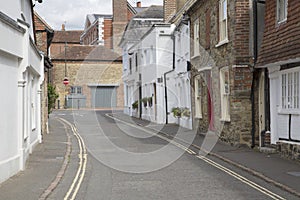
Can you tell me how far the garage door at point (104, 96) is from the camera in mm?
60594

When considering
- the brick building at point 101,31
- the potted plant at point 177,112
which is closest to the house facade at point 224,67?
the potted plant at point 177,112

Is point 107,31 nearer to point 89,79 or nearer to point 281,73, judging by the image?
point 89,79

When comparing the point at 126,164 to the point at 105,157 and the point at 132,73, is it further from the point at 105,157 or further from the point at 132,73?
the point at 132,73

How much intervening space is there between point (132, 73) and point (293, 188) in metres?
34.7

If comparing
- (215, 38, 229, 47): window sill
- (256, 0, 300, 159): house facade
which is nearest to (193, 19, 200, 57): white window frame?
(215, 38, 229, 47): window sill

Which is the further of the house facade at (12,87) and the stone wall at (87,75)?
the stone wall at (87,75)

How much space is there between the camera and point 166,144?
19797 mm

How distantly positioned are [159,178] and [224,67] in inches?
325

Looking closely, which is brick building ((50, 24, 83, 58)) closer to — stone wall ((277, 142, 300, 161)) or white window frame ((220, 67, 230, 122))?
white window frame ((220, 67, 230, 122))

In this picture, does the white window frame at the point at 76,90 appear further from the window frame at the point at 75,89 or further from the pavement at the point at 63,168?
the pavement at the point at 63,168

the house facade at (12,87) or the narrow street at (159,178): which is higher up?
the house facade at (12,87)

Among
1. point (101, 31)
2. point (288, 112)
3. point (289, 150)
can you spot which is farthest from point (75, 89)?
point (289, 150)

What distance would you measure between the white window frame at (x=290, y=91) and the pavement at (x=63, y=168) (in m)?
1.52

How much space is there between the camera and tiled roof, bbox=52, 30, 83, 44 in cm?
8225
